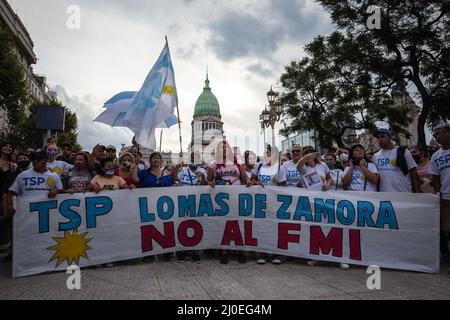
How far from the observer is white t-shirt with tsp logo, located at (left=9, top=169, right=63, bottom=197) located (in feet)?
15.5

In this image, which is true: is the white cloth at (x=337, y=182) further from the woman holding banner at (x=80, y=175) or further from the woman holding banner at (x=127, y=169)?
the woman holding banner at (x=80, y=175)

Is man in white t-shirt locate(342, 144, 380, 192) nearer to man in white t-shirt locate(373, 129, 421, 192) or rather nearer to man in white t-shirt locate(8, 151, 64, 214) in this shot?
man in white t-shirt locate(373, 129, 421, 192)

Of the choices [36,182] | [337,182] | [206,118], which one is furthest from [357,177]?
[206,118]

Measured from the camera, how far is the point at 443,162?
4754mm

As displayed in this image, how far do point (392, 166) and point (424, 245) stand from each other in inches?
47.4

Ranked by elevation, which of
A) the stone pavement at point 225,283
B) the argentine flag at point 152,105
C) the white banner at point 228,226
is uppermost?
the argentine flag at point 152,105

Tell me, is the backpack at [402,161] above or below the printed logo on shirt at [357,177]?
above

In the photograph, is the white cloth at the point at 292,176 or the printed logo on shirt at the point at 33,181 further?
the white cloth at the point at 292,176

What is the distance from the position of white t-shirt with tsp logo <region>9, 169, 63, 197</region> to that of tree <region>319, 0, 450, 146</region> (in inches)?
540

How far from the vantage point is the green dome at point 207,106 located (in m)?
98.2

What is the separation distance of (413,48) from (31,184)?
1596 cm

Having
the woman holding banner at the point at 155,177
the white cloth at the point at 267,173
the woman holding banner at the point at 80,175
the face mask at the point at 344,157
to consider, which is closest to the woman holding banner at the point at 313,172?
the white cloth at the point at 267,173

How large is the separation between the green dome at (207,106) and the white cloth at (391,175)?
9402cm

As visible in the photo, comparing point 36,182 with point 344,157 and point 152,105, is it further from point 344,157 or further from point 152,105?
point 344,157
